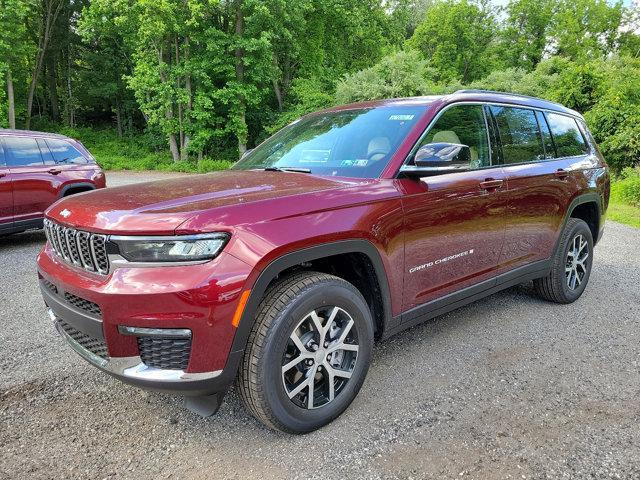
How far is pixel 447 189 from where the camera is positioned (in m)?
3.05

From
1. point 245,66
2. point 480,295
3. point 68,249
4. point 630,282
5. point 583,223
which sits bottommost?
point 630,282

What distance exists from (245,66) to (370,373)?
22822mm

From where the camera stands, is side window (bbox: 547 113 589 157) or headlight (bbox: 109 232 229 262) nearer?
headlight (bbox: 109 232 229 262)

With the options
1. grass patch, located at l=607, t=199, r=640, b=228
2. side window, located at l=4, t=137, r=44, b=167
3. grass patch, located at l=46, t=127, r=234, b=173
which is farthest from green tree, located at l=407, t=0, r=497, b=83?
side window, located at l=4, t=137, r=44, b=167

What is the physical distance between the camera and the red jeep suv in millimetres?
2045

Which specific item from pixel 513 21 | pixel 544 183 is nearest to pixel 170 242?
pixel 544 183

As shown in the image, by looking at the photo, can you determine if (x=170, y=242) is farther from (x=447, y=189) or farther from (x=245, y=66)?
(x=245, y=66)

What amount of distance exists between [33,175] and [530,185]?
6822mm

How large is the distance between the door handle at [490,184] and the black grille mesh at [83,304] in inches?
103

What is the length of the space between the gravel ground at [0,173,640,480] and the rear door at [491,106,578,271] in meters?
0.75

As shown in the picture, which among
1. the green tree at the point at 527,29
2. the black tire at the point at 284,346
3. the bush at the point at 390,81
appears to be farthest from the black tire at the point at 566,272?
the green tree at the point at 527,29

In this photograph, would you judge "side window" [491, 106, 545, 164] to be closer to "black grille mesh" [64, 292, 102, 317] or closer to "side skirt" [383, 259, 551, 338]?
"side skirt" [383, 259, 551, 338]

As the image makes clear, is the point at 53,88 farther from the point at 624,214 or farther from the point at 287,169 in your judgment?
the point at 287,169

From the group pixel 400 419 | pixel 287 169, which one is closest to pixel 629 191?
pixel 287 169
